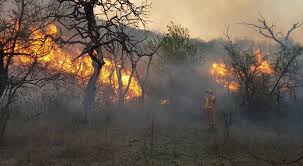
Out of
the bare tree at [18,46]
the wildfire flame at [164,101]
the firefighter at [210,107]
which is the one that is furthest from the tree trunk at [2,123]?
the wildfire flame at [164,101]

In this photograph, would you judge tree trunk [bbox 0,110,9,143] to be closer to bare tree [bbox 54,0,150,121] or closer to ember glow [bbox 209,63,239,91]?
bare tree [bbox 54,0,150,121]

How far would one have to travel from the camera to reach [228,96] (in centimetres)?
3147

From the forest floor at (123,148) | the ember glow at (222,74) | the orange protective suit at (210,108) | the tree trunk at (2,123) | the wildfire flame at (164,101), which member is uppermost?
the ember glow at (222,74)

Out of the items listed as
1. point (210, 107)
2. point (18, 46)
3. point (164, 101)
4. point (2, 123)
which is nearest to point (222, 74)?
point (164, 101)

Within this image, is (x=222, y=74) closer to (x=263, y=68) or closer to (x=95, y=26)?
(x=263, y=68)

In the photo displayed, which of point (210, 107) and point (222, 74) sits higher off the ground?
point (222, 74)

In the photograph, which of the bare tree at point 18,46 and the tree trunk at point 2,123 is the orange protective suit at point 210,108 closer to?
the bare tree at point 18,46

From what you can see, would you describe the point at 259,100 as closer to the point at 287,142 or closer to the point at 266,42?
the point at 287,142

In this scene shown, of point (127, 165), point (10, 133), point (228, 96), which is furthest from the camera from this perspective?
point (228, 96)

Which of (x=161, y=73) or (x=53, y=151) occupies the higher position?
(x=161, y=73)

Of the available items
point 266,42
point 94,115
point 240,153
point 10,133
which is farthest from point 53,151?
point 266,42

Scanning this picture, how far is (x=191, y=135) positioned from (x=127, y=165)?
6.97 meters

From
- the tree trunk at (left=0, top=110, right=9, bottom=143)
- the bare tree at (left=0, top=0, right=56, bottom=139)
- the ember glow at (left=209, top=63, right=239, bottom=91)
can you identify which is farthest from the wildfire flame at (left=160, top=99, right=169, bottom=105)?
the tree trunk at (left=0, top=110, right=9, bottom=143)

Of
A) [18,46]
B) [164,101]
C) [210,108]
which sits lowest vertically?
[210,108]
